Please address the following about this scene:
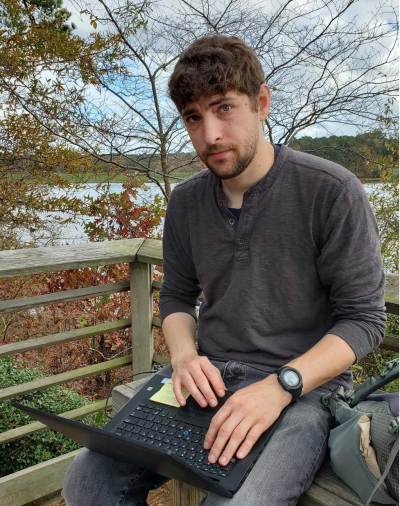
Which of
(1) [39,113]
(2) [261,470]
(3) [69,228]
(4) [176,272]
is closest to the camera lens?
(2) [261,470]

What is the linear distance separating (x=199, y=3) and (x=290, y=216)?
3.26 m

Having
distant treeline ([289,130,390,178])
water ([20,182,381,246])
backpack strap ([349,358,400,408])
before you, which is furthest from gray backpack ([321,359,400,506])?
water ([20,182,381,246])

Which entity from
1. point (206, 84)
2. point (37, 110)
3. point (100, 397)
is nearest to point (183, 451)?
point (206, 84)

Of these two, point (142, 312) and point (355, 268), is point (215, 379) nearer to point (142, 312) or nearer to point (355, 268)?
point (355, 268)

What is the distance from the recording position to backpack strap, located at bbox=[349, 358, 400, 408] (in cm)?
109

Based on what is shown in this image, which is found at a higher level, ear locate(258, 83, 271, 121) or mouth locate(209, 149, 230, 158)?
ear locate(258, 83, 271, 121)

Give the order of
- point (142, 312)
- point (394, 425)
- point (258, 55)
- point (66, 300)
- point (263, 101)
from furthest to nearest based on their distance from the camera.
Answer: point (258, 55) < point (142, 312) < point (66, 300) < point (263, 101) < point (394, 425)

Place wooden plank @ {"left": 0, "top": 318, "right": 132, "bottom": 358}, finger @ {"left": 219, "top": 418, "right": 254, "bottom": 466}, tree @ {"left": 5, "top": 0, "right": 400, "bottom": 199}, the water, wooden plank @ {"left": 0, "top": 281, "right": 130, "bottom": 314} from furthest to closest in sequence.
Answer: the water
tree @ {"left": 5, "top": 0, "right": 400, "bottom": 199}
wooden plank @ {"left": 0, "top": 318, "right": 132, "bottom": 358}
wooden plank @ {"left": 0, "top": 281, "right": 130, "bottom": 314}
finger @ {"left": 219, "top": 418, "right": 254, "bottom": 466}

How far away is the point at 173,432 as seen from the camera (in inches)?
46.5

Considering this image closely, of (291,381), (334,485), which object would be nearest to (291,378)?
(291,381)

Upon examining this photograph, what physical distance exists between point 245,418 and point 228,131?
31.5 inches

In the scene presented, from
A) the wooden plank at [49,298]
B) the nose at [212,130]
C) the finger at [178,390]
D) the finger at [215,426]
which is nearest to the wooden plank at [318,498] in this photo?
the finger at [215,426]

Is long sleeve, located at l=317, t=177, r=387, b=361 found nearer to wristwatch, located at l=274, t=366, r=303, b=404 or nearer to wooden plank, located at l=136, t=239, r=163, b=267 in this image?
wristwatch, located at l=274, t=366, r=303, b=404

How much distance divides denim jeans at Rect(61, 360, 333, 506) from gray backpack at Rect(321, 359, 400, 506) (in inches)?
2.1
